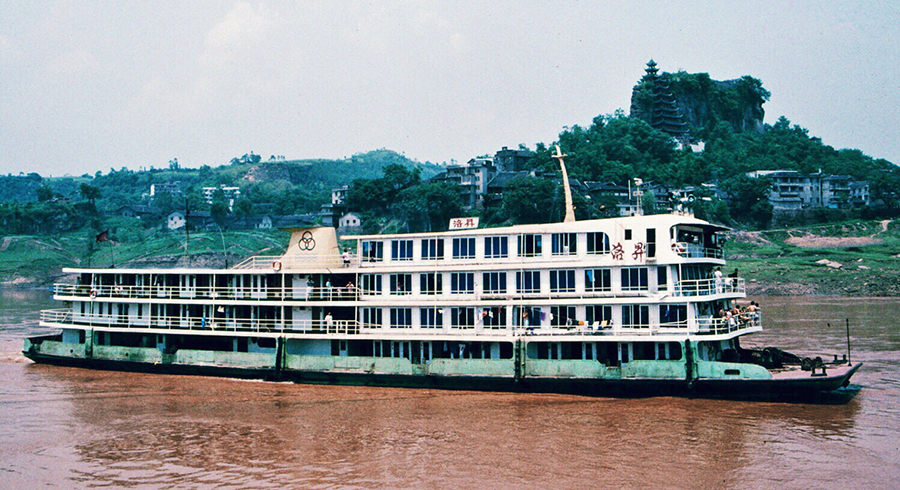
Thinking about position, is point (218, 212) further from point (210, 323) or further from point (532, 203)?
point (210, 323)

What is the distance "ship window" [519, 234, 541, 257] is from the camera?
90.2 feet

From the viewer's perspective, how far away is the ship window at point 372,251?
2969cm

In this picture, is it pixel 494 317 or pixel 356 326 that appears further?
pixel 356 326

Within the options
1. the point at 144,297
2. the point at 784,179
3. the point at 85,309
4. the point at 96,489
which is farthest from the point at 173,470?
the point at 784,179

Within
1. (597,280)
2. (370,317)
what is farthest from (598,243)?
(370,317)

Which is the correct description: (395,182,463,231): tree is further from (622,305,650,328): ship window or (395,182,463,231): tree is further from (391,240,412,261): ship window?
(622,305,650,328): ship window

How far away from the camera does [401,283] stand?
2905cm

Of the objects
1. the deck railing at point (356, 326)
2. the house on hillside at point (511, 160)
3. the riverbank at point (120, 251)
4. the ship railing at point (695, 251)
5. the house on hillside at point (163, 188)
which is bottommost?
the deck railing at point (356, 326)

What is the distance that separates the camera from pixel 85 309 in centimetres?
3381

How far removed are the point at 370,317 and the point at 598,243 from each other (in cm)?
879

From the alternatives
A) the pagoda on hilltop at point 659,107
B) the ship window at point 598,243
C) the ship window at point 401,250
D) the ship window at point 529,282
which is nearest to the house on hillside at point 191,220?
the pagoda on hilltop at point 659,107

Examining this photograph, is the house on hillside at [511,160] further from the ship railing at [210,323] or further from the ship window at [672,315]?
the ship window at [672,315]

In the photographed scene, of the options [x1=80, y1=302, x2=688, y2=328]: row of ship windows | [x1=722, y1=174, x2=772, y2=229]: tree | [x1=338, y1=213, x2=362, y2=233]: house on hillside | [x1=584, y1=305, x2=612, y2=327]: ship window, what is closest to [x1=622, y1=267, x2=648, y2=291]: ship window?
[x1=80, y1=302, x2=688, y2=328]: row of ship windows

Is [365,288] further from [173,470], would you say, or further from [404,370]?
[173,470]
